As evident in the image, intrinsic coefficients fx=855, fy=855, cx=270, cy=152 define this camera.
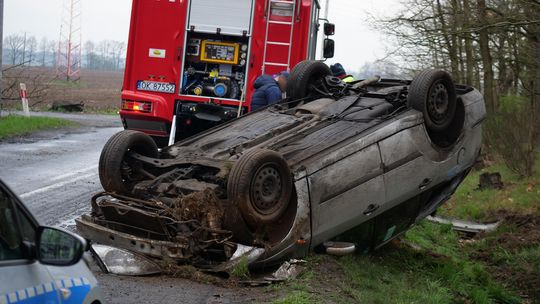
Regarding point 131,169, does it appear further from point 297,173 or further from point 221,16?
point 221,16

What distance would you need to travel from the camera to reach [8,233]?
332 centimetres

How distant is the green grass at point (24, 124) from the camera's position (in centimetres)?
1942

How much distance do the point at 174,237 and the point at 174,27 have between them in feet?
21.1

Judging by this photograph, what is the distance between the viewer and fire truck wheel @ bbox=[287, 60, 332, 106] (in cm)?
938

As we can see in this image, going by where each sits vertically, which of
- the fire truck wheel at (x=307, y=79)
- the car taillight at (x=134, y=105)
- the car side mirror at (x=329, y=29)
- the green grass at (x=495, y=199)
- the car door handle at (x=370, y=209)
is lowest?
the green grass at (x=495, y=199)

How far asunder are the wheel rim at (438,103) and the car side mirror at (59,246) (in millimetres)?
5545

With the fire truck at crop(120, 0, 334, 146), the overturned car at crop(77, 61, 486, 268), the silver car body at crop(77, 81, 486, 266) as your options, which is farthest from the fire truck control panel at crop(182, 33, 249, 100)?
the silver car body at crop(77, 81, 486, 266)

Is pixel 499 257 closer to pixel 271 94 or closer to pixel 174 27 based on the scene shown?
pixel 271 94

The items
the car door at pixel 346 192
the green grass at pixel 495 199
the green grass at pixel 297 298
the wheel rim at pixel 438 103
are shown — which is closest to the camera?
the green grass at pixel 297 298

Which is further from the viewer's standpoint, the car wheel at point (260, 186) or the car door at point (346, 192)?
the car door at point (346, 192)

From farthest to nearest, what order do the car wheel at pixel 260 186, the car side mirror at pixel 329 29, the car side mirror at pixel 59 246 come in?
1. the car side mirror at pixel 329 29
2. the car wheel at pixel 260 186
3. the car side mirror at pixel 59 246

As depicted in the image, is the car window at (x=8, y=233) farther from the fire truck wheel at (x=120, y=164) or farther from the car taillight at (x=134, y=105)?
the car taillight at (x=134, y=105)

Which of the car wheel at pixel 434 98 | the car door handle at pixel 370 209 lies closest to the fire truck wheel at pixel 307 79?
the car wheel at pixel 434 98

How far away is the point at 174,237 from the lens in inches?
266
